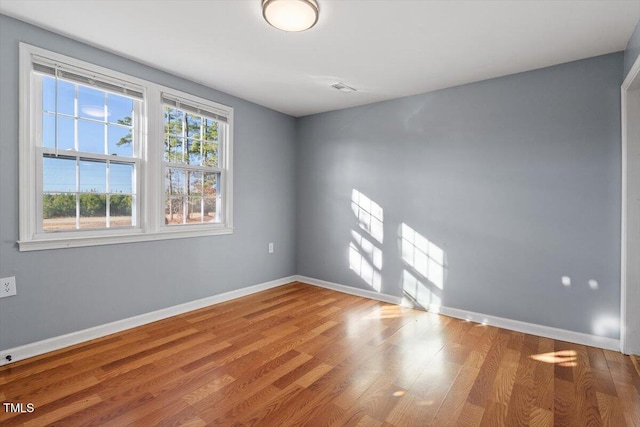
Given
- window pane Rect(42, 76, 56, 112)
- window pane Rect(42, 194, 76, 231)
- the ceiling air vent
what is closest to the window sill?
window pane Rect(42, 194, 76, 231)

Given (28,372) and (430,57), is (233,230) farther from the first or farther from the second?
(430,57)

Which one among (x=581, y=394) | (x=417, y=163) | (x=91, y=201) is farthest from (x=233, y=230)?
(x=581, y=394)

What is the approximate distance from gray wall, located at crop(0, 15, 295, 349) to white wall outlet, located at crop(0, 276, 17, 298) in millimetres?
34

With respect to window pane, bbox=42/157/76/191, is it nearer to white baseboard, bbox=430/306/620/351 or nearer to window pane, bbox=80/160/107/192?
window pane, bbox=80/160/107/192

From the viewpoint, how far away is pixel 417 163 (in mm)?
3633

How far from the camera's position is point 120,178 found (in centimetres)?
288

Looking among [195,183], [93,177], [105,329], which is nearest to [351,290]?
[195,183]

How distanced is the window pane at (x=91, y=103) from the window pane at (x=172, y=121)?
1.82 ft

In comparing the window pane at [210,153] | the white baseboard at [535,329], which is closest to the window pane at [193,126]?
the window pane at [210,153]

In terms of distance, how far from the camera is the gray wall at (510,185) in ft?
8.70

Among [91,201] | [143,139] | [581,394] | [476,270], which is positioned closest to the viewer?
[581,394]

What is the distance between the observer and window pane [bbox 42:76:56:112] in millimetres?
2438

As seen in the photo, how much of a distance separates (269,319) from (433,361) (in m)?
1.60

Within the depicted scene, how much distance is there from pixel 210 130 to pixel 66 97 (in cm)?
135
